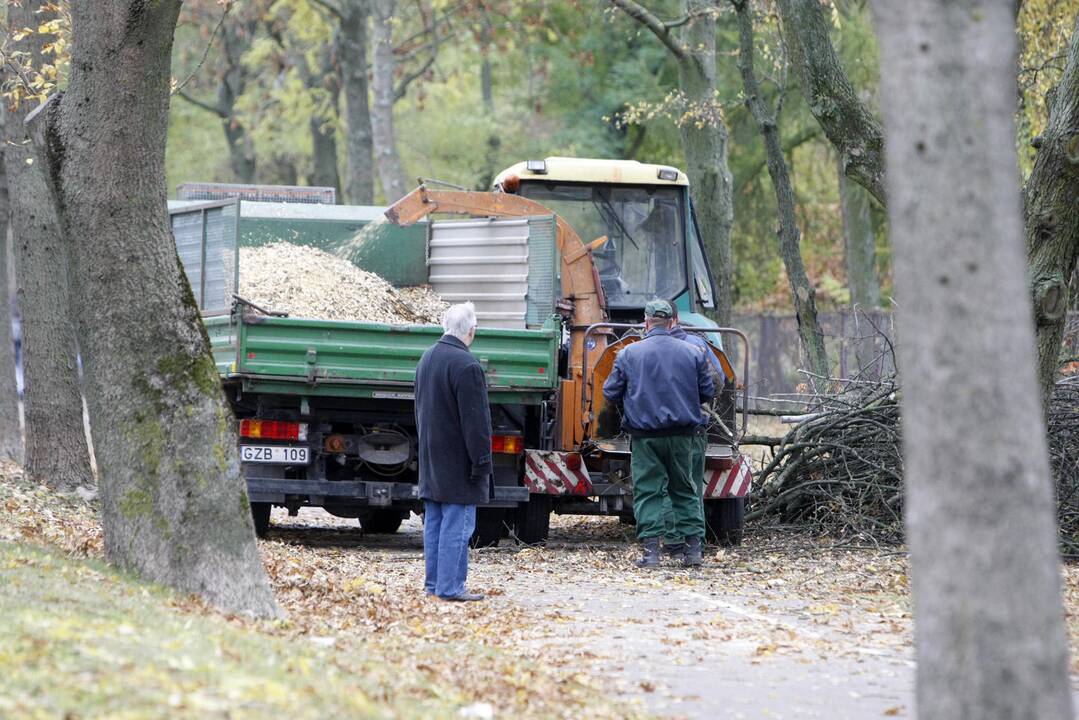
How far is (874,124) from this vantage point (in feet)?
35.8

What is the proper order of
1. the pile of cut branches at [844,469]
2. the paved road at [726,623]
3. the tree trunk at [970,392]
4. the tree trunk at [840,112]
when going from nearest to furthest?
1. the tree trunk at [970,392]
2. the paved road at [726,623]
3. the tree trunk at [840,112]
4. the pile of cut branches at [844,469]

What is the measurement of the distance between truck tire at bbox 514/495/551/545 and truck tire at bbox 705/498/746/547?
4.31 ft

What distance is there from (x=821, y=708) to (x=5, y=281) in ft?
41.2

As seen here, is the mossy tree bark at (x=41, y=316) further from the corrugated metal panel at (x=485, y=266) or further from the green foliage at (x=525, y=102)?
the green foliage at (x=525, y=102)

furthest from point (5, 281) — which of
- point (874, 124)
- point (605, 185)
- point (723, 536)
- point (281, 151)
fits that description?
point (281, 151)

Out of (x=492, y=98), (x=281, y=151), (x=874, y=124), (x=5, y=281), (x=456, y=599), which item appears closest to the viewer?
(x=456, y=599)

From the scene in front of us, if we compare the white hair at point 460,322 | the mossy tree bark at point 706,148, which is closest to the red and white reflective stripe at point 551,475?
the white hair at point 460,322

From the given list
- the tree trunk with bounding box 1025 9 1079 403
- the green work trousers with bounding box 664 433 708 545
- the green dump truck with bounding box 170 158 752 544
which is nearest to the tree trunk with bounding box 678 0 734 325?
the green dump truck with bounding box 170 158 752 544

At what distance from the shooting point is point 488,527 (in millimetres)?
11625

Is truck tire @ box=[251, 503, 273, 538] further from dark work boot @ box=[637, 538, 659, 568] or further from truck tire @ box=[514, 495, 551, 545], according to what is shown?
dark work boot @ box=[637, 538, 659, 568]

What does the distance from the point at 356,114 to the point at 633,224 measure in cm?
1382

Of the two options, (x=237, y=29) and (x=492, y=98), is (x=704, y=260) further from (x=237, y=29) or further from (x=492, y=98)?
(x=492, y=98)

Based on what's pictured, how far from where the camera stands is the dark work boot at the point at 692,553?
10.5 m

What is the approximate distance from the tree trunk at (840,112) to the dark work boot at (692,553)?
9.23ft
